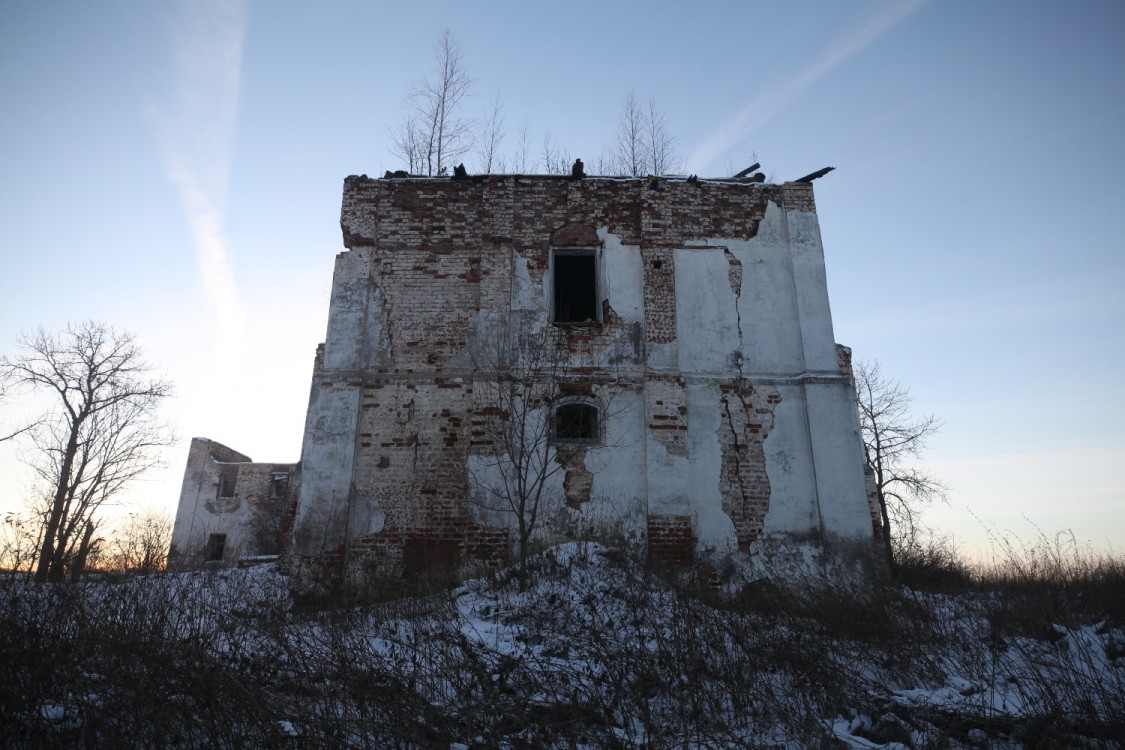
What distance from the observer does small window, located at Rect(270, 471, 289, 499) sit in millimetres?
27984

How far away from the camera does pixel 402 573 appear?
908 cm

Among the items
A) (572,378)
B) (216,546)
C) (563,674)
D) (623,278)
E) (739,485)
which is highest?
(623,278)

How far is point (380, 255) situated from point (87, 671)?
7569 millimetres

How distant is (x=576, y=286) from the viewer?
A: 37.8 ft

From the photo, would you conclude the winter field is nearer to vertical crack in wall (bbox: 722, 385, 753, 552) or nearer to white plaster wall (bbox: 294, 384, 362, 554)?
white plaster wall (bbox: 294, 384, 362, 554)

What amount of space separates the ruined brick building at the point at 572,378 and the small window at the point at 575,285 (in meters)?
0.03

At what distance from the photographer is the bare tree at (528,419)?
9500mm

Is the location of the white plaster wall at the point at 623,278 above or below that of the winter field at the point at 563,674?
above

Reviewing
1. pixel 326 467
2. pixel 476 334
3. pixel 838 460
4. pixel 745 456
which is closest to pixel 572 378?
pixel 476 334

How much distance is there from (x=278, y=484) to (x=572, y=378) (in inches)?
889

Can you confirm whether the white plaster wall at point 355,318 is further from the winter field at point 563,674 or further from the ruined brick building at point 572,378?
the winter field at point 563,674

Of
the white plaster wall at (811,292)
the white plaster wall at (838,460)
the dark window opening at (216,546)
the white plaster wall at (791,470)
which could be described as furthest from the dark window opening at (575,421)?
the dark window opening at (216,546)

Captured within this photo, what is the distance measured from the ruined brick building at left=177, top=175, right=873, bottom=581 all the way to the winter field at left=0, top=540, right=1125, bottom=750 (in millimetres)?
2093

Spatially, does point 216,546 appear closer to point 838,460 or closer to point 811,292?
point 838,460
